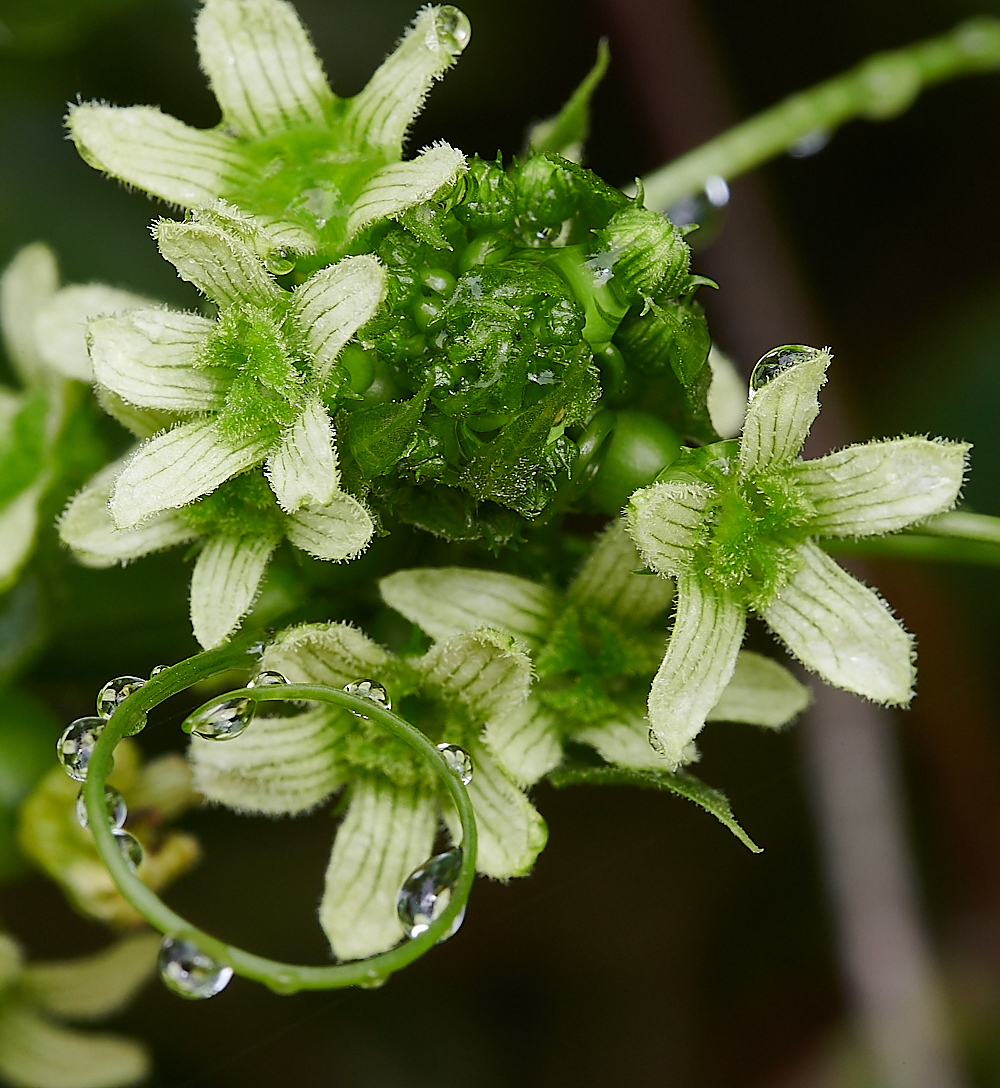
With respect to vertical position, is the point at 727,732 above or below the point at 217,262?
below

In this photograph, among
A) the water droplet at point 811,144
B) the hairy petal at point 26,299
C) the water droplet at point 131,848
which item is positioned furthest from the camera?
the water droplet at point 811,144

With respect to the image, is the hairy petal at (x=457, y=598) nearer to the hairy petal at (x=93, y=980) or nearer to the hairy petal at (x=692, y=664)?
the hairy petal at (x=692, y=664)

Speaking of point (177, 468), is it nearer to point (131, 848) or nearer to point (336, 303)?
point (336, 303)

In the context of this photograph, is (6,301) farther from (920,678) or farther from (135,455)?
(920,678)

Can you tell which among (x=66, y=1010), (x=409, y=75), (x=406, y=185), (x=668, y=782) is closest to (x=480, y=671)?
(x=668, y=782)

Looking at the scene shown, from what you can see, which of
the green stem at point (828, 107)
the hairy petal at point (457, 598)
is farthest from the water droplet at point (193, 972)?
the green stem at point (828, 107)

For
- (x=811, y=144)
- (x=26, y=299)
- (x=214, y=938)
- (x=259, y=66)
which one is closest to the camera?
(x=214, y=938)

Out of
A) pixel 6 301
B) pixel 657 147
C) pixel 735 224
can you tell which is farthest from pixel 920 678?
pixel 6 301
